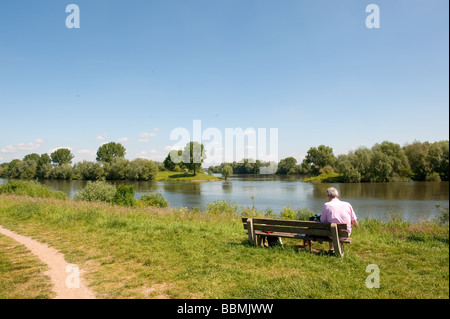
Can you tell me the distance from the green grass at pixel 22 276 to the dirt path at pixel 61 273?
0.11 metres

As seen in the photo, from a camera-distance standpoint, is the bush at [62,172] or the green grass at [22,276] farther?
the bush at [62,172]

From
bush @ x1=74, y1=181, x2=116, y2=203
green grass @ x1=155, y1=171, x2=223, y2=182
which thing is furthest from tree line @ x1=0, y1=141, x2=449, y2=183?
bush @ x1=74, y1=181, x2=116, y2=203

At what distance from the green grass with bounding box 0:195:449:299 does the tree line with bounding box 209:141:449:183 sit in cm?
1041

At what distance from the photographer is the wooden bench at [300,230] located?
543 centimetres

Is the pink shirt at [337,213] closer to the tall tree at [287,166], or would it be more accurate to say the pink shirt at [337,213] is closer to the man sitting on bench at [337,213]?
the man sitting on bench at [337,213]

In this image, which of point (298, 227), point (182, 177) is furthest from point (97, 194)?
point (182, 177)

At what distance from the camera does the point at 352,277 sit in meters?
4.37

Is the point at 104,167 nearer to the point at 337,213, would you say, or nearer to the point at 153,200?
the point at 153,200

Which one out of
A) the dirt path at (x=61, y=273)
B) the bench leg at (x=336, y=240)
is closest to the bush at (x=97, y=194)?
the dirt path at (x=61, y=273)

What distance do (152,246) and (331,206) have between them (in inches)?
164

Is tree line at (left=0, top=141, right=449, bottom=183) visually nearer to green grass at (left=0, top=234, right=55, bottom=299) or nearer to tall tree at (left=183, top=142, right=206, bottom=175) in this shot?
tall tree at (left=183, top=142, right=206, bottom=175)

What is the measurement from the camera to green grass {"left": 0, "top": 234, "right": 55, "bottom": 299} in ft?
13.3
